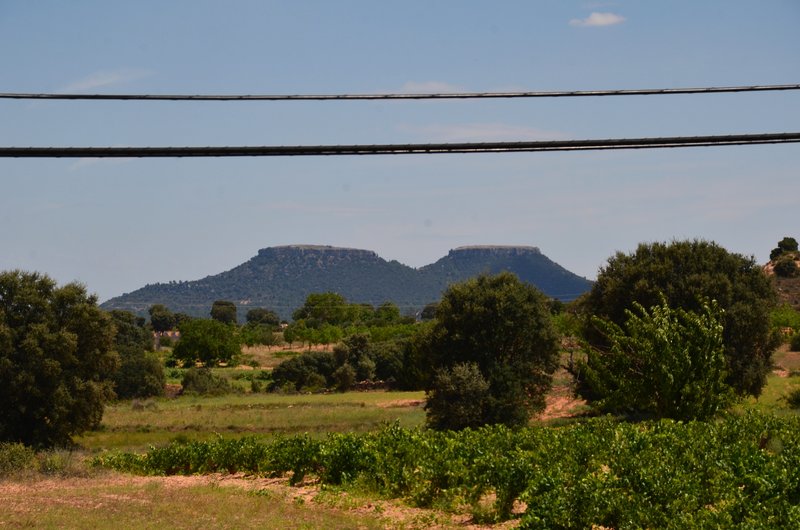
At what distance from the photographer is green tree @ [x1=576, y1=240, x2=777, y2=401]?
41.2 metres

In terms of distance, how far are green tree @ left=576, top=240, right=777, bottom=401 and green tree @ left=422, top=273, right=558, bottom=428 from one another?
281 centimetres

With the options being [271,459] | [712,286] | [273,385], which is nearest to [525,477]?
[271,459]

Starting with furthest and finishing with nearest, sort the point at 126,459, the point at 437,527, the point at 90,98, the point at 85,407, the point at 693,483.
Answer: the point at 85,407 → the point at 126,459 → the point at 437,527 → the point at 693,483 → the point at 90,98

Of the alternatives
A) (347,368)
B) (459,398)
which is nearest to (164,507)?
(459,398)

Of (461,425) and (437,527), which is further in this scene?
(461,425)

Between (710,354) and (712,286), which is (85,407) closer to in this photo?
(710,354)

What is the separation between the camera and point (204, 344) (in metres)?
89.4

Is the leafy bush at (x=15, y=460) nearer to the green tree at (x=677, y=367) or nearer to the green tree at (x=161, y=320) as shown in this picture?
the green tree at (x=677, y=367)

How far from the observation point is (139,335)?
89250 mm

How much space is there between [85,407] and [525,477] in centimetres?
2406

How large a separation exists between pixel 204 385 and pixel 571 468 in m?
54.8

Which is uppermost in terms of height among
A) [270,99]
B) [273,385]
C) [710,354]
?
[270,99]

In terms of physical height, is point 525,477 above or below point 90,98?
below

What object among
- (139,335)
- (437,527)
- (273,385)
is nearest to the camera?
(437,527)
